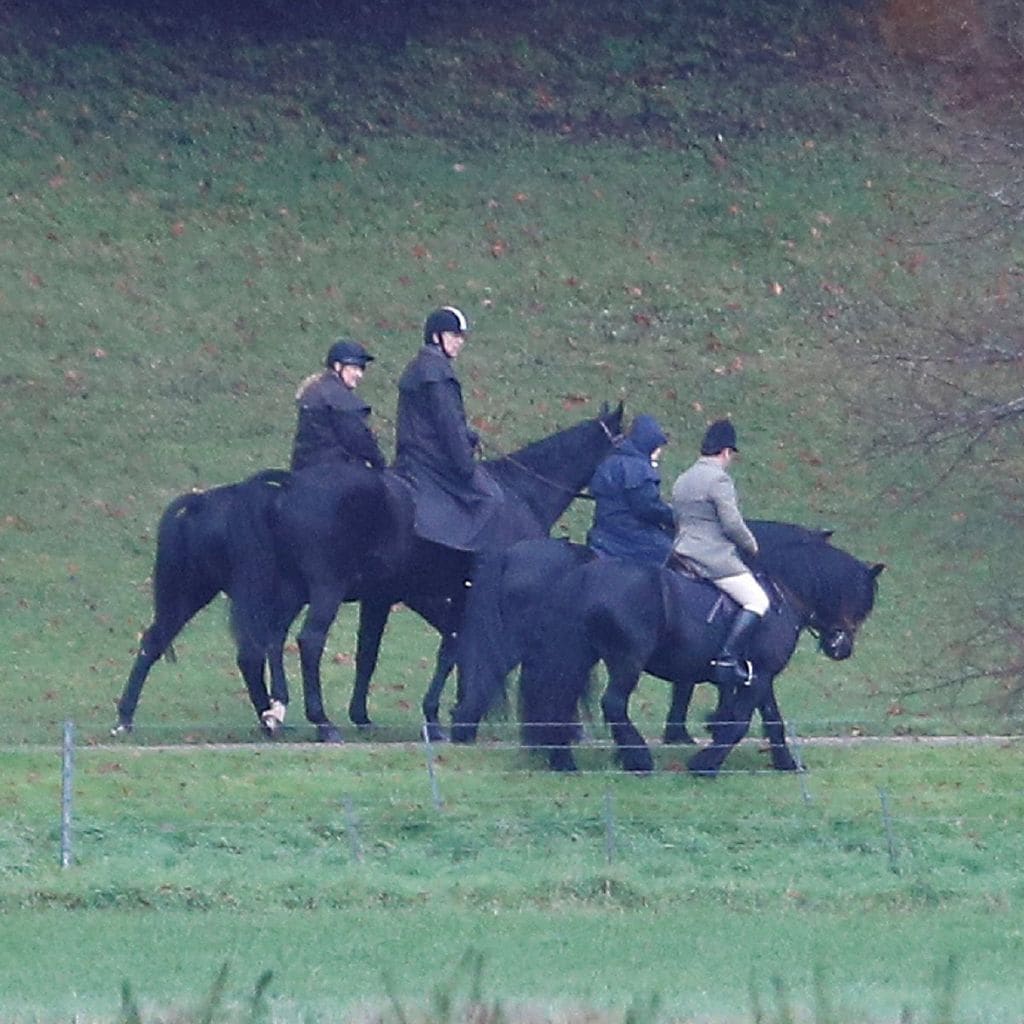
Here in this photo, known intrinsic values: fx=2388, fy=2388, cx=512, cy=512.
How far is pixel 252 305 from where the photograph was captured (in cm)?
2695

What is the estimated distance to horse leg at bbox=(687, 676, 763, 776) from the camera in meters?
14.7

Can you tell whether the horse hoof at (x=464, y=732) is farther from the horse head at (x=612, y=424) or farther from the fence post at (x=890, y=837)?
the fence post at (x=890, y=837)

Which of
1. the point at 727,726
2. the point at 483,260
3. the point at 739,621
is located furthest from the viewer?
the point at 483,260

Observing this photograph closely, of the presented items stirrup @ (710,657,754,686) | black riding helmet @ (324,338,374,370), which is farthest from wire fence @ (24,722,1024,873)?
black riding helmet @ (324,338,374,370)

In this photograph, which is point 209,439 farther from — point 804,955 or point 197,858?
point 804,955

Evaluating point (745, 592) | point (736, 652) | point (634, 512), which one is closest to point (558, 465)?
point (634, 512)

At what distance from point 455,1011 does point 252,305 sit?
2050cm

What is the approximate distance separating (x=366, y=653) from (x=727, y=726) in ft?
10.1

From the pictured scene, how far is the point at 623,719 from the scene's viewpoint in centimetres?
1463

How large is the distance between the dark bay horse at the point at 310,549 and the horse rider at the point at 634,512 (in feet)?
3.50

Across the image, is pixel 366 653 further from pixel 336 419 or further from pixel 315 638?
pixel 336 419

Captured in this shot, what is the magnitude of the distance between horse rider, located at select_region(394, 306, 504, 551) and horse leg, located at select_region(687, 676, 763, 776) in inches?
81.3

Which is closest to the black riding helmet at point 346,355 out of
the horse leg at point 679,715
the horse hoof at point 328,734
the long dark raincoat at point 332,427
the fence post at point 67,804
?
the long dark raincoat at point 332,427

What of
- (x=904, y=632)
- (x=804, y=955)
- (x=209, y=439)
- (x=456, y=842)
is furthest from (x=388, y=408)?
(x=804, y=955)
